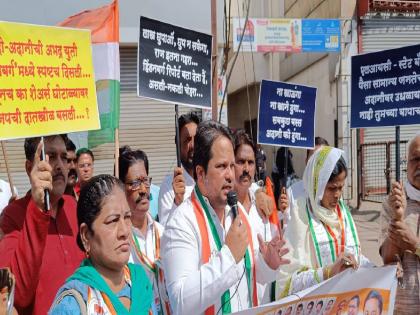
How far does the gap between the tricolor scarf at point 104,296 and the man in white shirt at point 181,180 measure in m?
1.54

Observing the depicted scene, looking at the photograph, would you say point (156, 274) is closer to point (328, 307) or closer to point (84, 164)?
point (328, 307)

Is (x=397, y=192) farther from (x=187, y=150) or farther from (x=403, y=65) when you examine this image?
(x=187, y=150)

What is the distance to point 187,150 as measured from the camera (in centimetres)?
490

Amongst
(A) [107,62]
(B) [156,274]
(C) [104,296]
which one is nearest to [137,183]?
(B) [156,274]

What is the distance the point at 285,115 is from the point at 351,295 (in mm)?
2907

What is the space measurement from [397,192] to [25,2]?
9316 millimetres

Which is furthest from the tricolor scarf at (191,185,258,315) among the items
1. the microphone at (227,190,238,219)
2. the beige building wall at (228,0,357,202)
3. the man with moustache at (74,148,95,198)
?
the beige building wall at (228,0,357,202)

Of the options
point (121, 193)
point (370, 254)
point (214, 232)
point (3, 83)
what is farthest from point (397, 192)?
point (370, 254)

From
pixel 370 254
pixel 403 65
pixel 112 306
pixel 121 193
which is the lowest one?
pixel 370 254

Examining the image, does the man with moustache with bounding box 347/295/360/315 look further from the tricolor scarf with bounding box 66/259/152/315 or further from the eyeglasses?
the eyeglasses

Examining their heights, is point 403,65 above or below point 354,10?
below

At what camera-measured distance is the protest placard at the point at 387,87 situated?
13.4ft

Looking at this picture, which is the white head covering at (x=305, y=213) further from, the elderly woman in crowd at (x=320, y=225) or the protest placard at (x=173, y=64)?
the protest placard at (x=173, y=64)

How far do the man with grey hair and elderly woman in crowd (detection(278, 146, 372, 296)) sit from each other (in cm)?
18
